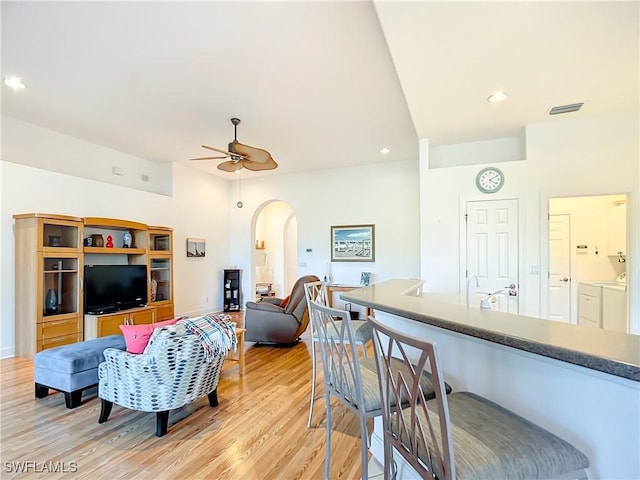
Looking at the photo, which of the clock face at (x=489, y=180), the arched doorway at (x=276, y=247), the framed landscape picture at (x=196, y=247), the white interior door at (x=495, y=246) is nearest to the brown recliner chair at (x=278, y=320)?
the white interior door at (x=495, y=246)

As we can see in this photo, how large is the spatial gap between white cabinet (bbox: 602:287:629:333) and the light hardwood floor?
3.76 m

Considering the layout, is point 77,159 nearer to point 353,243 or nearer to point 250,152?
point 250,152

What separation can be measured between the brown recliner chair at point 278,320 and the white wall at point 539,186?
1775 millimetres

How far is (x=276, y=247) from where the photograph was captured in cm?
990

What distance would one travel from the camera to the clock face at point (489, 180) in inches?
168

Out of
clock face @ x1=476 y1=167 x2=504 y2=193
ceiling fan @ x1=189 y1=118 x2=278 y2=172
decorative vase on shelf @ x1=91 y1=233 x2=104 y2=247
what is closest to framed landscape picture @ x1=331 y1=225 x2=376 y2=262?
clock face @ x1=476 y1=167 x2=504 y2=193

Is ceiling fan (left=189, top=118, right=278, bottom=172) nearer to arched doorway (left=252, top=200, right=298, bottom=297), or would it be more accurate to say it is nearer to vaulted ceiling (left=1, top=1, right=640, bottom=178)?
vaulted ceiling (left=1, top=1, right=640, bottom=178)

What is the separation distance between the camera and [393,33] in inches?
92.0

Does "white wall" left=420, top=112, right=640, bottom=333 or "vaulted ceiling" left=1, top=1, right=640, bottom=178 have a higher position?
"vaulted ceiling" left=1, top=1, right=640, bottom=178

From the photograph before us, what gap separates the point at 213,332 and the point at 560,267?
17.4ft

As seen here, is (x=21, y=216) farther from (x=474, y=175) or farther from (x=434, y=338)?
(x=474, y=175)

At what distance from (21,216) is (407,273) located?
6067mm

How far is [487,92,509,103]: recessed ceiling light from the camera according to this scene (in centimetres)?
325

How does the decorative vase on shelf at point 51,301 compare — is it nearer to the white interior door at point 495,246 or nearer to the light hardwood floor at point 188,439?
the light hardwood floor at point 188,439
